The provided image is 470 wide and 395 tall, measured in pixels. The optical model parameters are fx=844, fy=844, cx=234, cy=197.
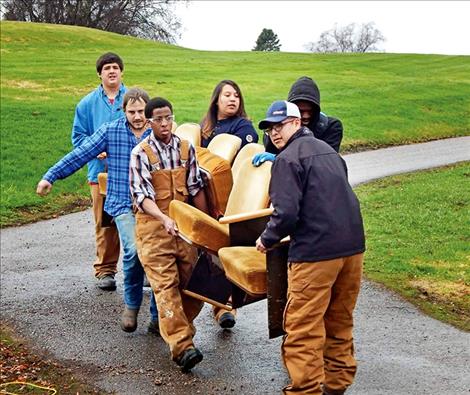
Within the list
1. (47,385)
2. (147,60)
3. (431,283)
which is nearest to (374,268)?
(431,283)

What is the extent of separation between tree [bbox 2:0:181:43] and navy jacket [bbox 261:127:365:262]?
58.4m

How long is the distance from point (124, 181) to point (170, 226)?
3.46 ft

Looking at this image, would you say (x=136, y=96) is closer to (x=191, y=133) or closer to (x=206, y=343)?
(x=191, y=133)

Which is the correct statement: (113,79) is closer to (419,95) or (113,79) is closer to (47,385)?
(47,385)

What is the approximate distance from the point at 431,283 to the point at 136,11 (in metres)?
57.6

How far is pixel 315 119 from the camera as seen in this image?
251 inches

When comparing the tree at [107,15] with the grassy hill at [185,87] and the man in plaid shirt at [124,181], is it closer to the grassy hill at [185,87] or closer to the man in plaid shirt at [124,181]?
the grassy hill at [185,87]

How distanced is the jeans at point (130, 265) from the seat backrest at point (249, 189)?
0.96m

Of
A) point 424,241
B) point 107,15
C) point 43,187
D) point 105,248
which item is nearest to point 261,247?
point 43,187

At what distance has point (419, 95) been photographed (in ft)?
98.8

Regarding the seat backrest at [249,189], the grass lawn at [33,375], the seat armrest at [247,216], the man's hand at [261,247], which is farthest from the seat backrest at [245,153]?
the grass lawn at [33,375]

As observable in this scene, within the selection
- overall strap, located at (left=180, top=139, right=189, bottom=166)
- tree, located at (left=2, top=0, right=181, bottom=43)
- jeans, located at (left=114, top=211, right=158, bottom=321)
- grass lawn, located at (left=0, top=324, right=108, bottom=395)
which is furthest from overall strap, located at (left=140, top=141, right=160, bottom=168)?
tree, located at (left=2, top=0, right=181, bottom=43)

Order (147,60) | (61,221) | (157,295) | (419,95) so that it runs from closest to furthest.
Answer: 1. (157,295)
2. (61,221)
3. (419,95)
4. (147,60)

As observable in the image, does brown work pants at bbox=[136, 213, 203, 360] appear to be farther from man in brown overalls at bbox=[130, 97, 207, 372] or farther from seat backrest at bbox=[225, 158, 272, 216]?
seat backrest at bbox=[225, 158, 272, 216]
